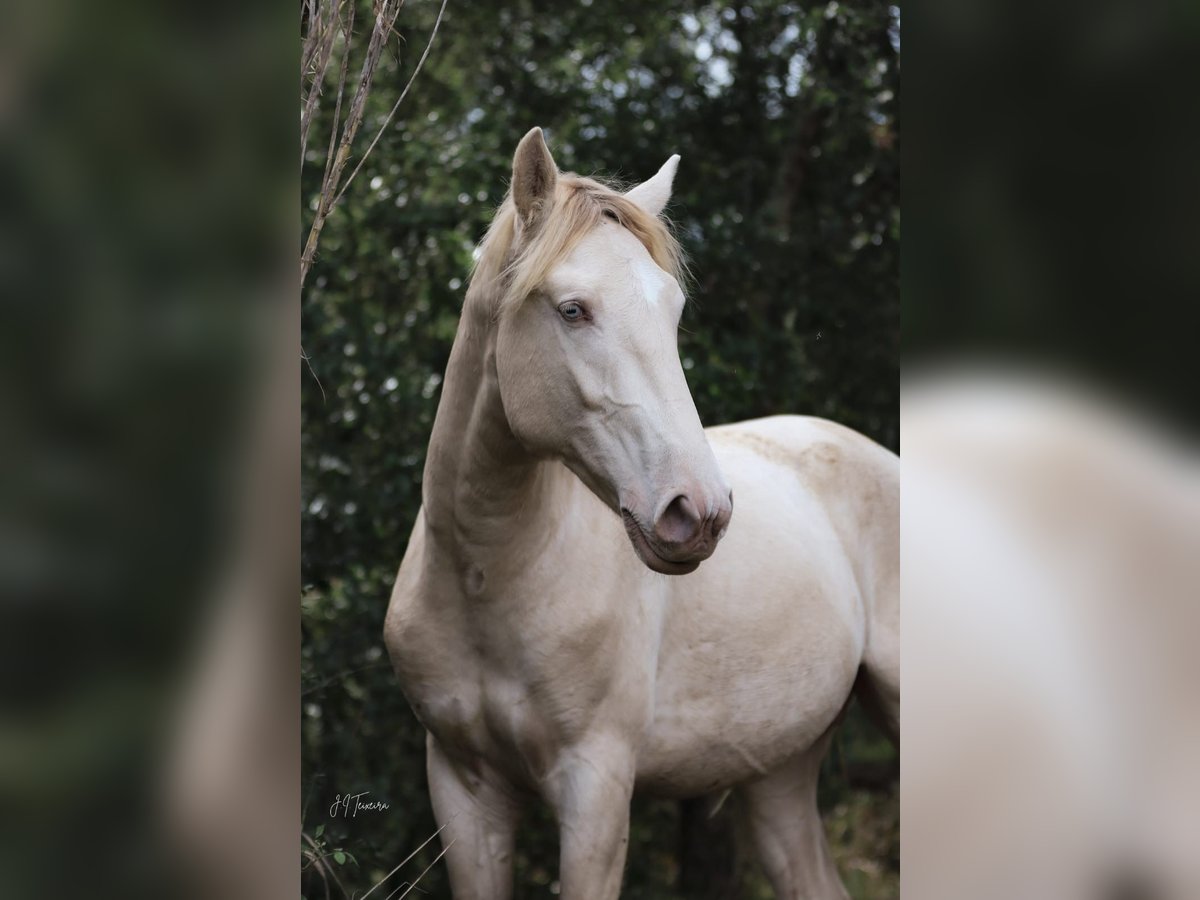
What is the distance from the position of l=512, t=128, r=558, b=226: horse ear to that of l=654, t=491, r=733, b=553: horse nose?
1.78 ft

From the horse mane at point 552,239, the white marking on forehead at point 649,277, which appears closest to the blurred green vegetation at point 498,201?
the horse mane at point 552,239

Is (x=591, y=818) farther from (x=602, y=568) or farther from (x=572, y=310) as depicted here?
(x=572, y=310)

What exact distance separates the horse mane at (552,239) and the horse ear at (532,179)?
0.6 inches

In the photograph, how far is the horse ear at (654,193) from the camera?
2.07 m

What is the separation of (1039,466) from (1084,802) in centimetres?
34

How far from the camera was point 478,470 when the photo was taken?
1.98m

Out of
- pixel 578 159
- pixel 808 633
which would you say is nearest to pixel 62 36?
pixel 808 633

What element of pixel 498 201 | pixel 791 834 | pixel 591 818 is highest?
pixel 498 201

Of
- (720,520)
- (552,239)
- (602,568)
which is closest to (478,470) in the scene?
(602,568)

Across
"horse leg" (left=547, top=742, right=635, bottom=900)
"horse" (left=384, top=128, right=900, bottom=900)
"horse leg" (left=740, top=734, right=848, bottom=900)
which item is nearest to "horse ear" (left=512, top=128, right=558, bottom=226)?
"horse" (left=384, top=128, right=900, bottom=900)

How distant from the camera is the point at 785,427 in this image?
277cm

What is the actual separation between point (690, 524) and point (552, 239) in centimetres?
50

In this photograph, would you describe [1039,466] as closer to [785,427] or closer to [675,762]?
[675,762]

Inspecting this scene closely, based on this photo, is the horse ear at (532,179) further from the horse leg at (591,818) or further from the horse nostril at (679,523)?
the horse leg at (591,818)
